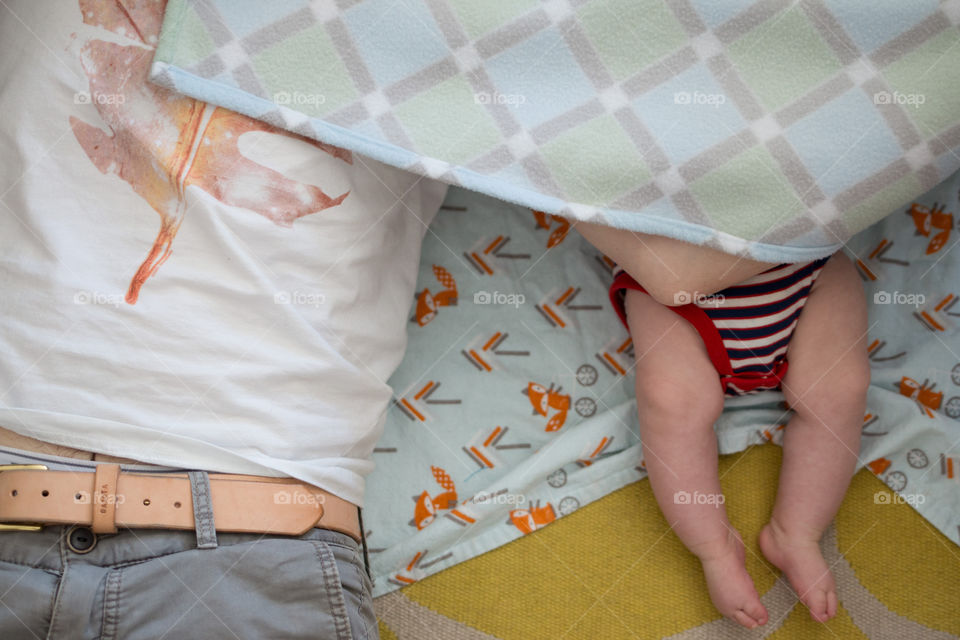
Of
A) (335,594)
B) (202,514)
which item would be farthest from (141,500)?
(335,594)

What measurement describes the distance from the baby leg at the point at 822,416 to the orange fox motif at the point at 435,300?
525 mm

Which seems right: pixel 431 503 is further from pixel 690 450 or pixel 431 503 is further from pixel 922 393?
pixel 922 393

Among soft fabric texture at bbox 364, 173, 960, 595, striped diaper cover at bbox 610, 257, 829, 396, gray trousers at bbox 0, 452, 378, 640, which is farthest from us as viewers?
soft fabric texture at bbox 364, 173, 960, 595

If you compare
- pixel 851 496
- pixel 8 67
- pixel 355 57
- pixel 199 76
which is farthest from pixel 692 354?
pixel 8 67

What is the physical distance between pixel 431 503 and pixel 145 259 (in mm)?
569

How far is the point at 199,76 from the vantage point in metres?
0.86

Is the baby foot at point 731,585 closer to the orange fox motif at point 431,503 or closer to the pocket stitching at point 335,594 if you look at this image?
the orange fox motif at point 431,503

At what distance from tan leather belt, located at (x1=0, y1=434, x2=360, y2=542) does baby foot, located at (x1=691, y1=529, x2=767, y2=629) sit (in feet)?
1.85

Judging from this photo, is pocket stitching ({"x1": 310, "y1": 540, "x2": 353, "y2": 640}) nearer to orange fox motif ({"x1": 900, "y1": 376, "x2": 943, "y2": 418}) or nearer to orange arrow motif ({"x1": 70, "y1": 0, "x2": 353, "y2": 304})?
orange arrow motif ({"x1": 70, "y1": 0, "x2": 353, "y2": 304})

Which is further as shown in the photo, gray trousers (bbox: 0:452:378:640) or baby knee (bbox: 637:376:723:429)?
baby knee (bbox: 637:376:723:429)

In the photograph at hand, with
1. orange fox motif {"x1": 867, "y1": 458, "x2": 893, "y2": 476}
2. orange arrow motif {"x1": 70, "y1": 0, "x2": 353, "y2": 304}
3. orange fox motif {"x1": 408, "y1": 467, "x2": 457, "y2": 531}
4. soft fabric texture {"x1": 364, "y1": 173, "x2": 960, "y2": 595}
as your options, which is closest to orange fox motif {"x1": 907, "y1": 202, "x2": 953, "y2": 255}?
soft fabric texture {"x1": 364, "y1": 173, "x2": 960, "y2": 595}

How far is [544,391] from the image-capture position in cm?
121

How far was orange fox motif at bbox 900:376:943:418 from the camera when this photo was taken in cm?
117

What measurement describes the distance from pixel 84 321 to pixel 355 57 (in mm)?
421
